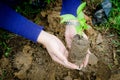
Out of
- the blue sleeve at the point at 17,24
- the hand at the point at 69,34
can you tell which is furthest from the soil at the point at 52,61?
the blue sleeve at the point at 17,24

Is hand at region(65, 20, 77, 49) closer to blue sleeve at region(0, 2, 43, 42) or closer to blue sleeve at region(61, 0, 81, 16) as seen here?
blue sleeve at region(61, 0, 81, 16)

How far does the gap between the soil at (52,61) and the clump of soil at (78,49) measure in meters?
0.36

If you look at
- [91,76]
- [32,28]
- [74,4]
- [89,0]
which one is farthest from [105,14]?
[32,28]

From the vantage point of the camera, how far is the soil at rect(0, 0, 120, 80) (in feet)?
8.55

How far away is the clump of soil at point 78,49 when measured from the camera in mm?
2057

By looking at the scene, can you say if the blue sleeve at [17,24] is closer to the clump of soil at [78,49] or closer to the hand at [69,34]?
the hand at [69,34]

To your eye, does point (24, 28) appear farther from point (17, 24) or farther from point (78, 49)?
point (78, 49)

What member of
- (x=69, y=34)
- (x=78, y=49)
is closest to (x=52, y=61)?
(x=69, y=34)

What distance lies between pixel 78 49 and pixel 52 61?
0.61m

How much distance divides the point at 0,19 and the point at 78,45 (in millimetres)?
779

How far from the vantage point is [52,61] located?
2.66 m

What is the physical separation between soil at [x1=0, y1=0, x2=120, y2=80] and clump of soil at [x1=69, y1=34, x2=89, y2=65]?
1.19 ft

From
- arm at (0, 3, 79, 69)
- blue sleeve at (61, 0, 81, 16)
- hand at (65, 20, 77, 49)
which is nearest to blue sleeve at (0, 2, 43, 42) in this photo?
arm at (0, 3, 79, 69)

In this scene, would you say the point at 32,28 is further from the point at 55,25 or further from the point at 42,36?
the point at 55,25
